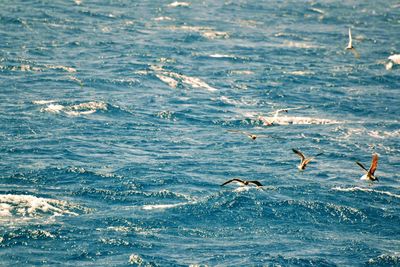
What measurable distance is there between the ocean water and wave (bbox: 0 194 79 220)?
12 cm

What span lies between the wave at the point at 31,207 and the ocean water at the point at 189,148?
0.40ft

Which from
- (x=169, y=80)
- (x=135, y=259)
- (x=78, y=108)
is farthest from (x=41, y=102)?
(x=135, y=259)

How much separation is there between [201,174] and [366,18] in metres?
111

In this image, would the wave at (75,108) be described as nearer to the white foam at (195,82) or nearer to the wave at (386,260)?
the white foam at (195,82)

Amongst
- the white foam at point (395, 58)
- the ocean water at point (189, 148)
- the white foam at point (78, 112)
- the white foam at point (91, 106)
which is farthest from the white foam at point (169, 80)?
the white foam at point (395, 58)

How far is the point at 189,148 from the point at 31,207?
62.1ft

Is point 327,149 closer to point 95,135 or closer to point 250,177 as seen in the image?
point 250,177

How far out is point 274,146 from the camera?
207ft

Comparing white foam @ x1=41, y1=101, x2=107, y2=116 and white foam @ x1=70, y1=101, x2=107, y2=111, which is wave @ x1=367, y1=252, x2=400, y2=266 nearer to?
white foam @ x1=41, y1=101, x2=107, y2=116

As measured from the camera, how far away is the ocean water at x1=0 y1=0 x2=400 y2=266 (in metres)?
42.8

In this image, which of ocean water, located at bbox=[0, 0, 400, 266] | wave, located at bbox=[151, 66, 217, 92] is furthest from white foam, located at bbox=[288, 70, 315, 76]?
wave, located at bbox=[151, 66, 217, 92]

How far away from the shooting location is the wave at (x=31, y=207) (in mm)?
45281

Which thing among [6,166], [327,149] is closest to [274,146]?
[327,149]

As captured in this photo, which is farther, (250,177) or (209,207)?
(250,177)
